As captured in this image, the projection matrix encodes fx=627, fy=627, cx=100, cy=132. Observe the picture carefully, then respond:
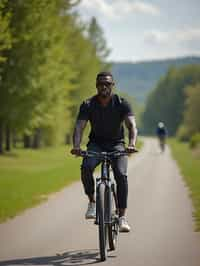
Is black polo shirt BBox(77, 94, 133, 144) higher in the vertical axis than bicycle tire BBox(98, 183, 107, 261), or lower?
higher

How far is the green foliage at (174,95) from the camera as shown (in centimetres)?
11994

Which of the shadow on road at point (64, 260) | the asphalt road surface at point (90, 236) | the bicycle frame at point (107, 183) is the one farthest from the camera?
the bicycle frame at point (107, 183)

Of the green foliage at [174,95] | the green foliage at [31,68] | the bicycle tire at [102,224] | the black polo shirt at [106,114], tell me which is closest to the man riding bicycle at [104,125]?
the black polo shirt at [106,114]

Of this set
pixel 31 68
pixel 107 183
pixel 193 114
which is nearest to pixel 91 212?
pixel 107 183

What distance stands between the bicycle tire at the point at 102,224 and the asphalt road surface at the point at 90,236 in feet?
0.50

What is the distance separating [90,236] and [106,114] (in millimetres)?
2116

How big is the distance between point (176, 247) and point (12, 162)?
22.9 m

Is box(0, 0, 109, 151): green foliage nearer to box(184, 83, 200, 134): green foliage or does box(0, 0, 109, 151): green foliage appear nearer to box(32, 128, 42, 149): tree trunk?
box(32, 128, 42, 149): tree trunk

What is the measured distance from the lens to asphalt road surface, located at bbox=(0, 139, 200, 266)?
293 inches

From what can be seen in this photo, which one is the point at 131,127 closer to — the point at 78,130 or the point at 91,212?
the point at 78,130

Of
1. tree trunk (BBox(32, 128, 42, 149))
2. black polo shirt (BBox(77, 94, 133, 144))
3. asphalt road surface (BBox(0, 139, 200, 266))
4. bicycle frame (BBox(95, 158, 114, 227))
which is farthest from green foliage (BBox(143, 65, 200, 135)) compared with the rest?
bicycle frame (BBox(95, 158, 114, 227))

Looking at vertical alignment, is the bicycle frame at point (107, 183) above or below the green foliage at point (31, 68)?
below

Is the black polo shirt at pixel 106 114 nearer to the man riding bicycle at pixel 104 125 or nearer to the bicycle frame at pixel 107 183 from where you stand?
the man riding bicycle at pixel 104 125

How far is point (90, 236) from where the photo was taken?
29.7ft
